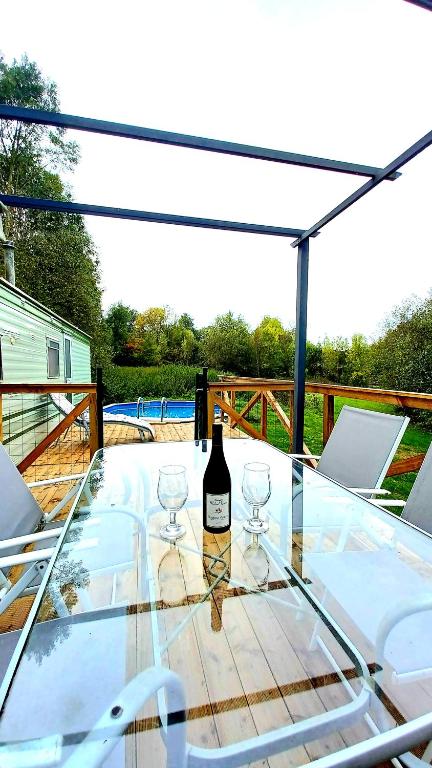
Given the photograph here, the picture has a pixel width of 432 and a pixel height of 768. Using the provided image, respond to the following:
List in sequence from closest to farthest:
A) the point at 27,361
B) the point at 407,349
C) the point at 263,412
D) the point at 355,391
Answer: the point at 355,391 < the point at 263,412 < the point at 27,361 < the point at 407,349

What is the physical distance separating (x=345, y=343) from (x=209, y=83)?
914 cm

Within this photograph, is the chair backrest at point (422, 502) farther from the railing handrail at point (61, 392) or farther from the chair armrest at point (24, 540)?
the railing handrail at point (61, 392)

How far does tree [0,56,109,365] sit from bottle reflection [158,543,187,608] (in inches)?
406

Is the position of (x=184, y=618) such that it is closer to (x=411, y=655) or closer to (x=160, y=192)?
(x=411, y=655)

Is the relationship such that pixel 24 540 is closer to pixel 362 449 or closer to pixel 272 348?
pixel 362 449

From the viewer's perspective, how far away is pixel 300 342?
3732 millimetres

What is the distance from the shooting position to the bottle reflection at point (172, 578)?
1.08 meters

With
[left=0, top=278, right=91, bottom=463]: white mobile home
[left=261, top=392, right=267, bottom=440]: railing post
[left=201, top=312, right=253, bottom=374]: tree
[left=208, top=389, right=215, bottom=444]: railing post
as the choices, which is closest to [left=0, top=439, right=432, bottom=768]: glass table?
[left=208, top=389, right=215, bottom=444]: railing post

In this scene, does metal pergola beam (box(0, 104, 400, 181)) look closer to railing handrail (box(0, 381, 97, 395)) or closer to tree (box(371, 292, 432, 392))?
railing handrail (box(0, 381, 97, 395))

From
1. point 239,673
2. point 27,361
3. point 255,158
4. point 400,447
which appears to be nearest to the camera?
point 239,673

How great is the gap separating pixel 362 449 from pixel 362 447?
0.01 m

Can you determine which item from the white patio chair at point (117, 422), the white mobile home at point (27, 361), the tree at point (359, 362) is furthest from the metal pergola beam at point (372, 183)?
the tree at point (359, 362)

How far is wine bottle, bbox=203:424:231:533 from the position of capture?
1291 millimetres

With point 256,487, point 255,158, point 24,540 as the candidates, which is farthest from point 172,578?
point 255,158
